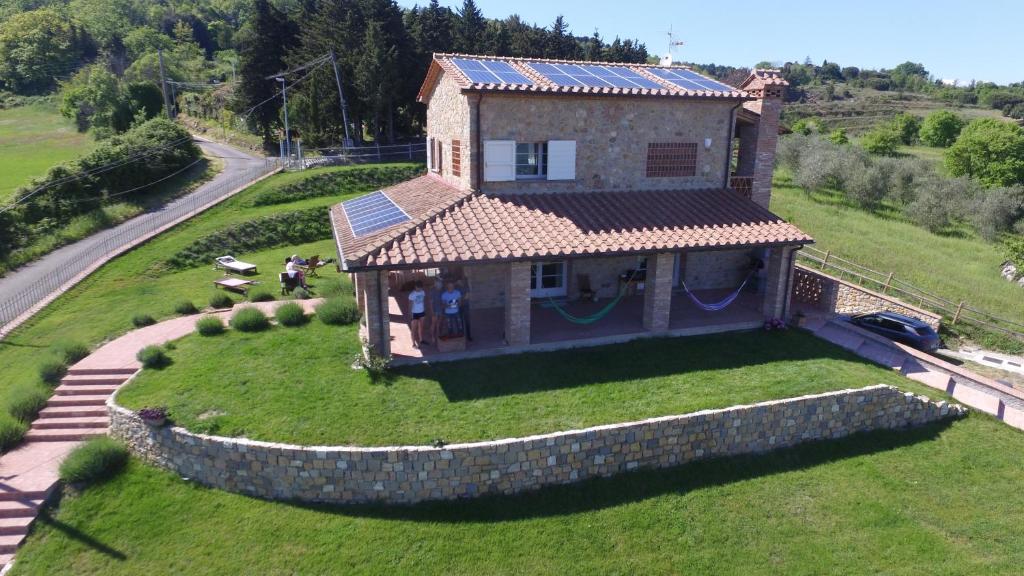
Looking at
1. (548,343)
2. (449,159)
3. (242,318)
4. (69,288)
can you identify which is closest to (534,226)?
(548,343)

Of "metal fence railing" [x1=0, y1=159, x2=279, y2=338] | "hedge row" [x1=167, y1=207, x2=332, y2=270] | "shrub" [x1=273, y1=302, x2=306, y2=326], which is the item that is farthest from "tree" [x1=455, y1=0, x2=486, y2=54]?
"shrub" [x1=273, y1=302, x2=306, y2=326]

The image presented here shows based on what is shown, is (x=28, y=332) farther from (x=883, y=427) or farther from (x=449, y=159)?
(x=883, y=427)

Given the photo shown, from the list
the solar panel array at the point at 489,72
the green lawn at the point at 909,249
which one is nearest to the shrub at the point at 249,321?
the solar panel array at the point at 489,72

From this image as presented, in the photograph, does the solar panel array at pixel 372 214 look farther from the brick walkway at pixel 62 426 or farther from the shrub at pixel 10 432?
the shrub at pixel 10 432

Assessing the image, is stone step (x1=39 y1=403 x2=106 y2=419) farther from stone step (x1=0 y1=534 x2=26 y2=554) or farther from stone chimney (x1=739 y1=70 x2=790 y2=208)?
stone chimney (x1=739 y1=70 x2=790 y2=208)

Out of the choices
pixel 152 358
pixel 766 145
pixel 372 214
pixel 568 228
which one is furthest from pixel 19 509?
pixel 766 145
